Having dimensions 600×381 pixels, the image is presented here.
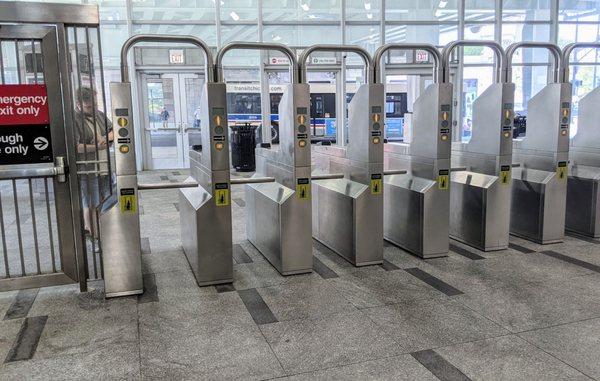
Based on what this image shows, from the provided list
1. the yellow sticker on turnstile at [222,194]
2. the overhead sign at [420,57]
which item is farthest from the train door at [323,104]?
the yellow sticker on turnstile at [222,194]

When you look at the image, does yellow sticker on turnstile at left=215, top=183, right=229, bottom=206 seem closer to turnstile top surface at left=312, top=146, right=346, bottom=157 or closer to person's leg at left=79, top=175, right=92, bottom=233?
person's leg at left=79, top=175, right=92, bottom=233

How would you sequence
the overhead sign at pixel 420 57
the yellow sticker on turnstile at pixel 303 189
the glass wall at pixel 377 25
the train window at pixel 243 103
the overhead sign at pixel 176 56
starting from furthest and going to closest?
the train window at pixel 243 103
the overhead sign at pixel 420 57
the overhead sign at pixel 176 56
the glass wall at pixel 377 25
the yellow sticker on turnstile at pixel 303 189

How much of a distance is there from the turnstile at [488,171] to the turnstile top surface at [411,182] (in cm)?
55

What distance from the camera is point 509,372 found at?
2523 millimetres

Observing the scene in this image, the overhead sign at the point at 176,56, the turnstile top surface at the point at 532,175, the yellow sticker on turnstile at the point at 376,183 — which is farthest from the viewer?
the overhead sign at the point at 176,56

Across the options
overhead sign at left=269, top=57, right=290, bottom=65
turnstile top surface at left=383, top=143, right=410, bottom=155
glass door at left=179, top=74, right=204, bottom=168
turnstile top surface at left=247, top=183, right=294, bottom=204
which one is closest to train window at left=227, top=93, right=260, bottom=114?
glass door at left=179, top=74, right=204, bottom=168

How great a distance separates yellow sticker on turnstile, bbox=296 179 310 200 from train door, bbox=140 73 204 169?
273 inches

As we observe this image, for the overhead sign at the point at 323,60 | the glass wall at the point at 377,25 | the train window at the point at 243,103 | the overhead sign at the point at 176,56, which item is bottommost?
the train window at the point at 243,103

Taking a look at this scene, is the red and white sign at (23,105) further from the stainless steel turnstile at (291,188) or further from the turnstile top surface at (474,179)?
the turnstile top surface at (474,179)

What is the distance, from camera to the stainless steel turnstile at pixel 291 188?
12.6ft

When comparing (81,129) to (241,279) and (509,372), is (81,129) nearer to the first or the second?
(241,279)

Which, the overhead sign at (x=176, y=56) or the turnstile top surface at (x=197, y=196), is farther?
the overhead sign at (x=176, y=56)

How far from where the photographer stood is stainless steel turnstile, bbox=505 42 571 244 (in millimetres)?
4664

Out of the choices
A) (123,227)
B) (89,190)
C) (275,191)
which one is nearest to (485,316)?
(275,191)
